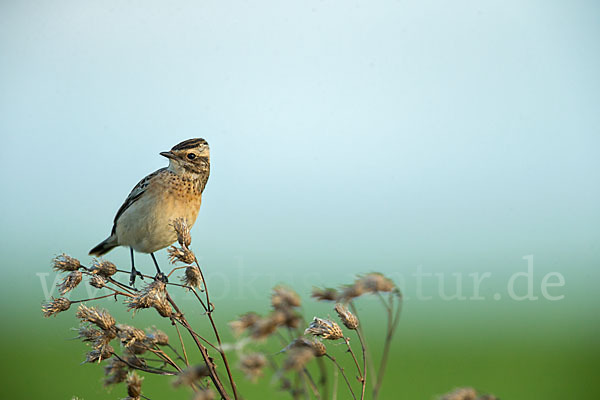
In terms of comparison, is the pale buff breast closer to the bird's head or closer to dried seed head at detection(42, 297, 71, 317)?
the bird's head

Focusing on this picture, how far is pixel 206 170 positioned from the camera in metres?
3.57

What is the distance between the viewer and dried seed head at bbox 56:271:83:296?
A: 197cm

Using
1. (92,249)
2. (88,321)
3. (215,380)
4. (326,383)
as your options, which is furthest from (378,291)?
(92,249)

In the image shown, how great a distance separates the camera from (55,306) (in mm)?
1832

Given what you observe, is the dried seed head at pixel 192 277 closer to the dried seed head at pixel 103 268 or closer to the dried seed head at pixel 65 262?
the dried seed head at pixel 103 268

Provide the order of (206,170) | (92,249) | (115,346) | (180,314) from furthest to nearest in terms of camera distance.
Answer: (92,249) < (206,170) < (115,346) < (180,314)

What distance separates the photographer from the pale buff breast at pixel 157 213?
131 inches

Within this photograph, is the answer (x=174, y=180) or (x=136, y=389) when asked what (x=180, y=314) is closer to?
(x=136, y=389)

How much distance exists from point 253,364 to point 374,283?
1.18 feet

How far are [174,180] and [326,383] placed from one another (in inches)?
89.1

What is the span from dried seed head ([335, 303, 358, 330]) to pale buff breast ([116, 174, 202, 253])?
1.78 metres

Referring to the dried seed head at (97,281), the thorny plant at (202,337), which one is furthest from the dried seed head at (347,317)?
the dried seed head at (97,281)

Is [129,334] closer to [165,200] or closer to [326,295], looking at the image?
[326,295]

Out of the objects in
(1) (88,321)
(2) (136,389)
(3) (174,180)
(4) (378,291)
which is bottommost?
(2) (136,389)
